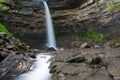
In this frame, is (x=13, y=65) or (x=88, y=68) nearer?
(x=88, y=68)

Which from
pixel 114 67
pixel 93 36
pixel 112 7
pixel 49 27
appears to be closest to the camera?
pixel 114 67

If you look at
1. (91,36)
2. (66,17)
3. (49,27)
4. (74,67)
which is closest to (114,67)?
(74,67)

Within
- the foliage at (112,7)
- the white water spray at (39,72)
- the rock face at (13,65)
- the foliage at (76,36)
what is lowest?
the foliage at (76,36)

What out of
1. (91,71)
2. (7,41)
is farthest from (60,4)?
(91,71)

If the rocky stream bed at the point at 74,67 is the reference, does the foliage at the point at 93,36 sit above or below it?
below

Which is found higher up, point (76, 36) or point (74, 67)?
point (74, 67)

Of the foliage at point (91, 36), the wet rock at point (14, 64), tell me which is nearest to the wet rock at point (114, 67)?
the wet rock at point (14, 64)

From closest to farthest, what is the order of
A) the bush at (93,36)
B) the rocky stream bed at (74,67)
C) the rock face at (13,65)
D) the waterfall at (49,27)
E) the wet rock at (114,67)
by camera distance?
the wet rock at (114,67) → the rocky stream bed at (74,67) → the rock face at (13,65) → the bush at (93,36) → the waterfall at (49,27)

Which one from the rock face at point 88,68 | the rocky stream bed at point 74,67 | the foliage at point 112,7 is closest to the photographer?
the rock face at point 88,68

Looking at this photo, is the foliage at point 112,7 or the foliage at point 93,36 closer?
the foliage at point 112,7

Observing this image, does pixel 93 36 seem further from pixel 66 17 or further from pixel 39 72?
pixel 39 72

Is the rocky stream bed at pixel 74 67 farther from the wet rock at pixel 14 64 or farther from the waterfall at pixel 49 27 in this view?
the waterfall at pixel 49 27

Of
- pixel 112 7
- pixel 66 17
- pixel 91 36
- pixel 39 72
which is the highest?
pixel 112 7

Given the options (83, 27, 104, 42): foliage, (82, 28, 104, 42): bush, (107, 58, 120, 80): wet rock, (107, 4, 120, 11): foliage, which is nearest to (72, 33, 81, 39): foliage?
(82, 28, 104, 42): bush
